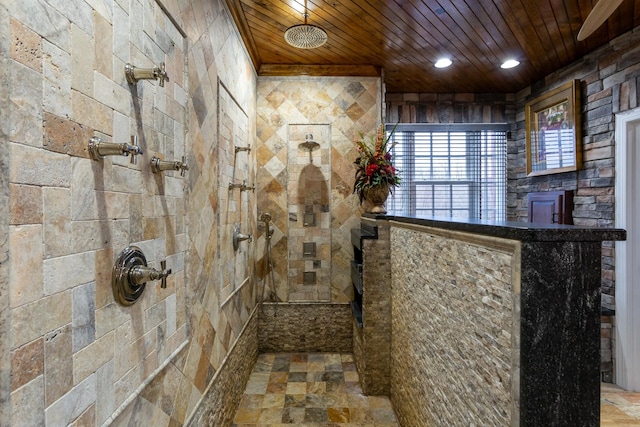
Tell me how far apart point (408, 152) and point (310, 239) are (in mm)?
1867

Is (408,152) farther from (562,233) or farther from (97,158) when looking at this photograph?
(97,158)

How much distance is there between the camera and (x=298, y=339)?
337 cm

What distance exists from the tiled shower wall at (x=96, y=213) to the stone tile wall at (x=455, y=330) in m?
1.22

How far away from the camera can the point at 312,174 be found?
3.38m

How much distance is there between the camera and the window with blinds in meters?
4.11

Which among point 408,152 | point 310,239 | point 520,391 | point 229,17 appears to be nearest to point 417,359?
point 520,391

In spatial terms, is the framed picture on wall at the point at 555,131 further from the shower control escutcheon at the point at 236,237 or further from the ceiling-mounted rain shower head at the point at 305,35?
the shower control escutcheon at the point at 236,237

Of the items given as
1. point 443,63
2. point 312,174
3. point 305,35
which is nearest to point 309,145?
point 312,174

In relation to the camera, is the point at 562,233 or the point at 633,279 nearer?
the point at 562,233

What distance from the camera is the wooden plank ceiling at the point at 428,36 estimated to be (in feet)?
7.66

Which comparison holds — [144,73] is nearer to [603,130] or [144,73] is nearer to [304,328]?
[304,328]

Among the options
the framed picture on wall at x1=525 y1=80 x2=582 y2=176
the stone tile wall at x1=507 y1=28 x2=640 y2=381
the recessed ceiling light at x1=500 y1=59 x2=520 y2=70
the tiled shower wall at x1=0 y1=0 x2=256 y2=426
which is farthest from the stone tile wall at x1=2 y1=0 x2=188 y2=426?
the framed picture on wall at x1=525 y1=80 x2=582 y2=176

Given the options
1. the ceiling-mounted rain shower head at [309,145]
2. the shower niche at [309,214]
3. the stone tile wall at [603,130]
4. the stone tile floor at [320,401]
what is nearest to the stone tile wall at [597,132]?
the stone tile wall at [603,130]

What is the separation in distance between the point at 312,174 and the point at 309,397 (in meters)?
2.09
